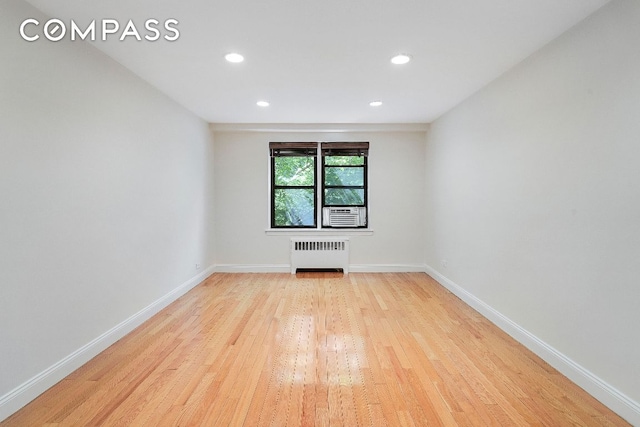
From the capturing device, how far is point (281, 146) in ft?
19.3

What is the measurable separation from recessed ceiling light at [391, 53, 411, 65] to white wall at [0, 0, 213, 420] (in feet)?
8.16

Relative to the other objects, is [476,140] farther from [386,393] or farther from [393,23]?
[386,393]

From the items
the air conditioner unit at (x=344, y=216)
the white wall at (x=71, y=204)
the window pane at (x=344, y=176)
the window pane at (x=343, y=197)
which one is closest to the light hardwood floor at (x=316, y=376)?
the white wall at (x=71, y=204)

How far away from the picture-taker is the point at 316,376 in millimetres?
2422

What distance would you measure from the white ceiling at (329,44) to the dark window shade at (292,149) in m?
1.63

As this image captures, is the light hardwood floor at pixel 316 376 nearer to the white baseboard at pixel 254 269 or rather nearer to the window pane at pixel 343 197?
the white baseboard at pixel 254 269

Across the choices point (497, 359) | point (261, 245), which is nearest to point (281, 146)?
point (261, 245)

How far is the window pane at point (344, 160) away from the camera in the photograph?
599 cm

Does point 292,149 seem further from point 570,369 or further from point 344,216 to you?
point 570,369

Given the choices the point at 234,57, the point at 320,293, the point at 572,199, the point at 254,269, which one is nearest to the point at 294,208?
the point at 254,269

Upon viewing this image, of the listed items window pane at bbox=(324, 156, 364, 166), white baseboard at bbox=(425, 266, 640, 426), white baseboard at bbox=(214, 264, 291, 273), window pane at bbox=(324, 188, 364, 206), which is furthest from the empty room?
window pane at bbox=(324, 188, 364, 206)

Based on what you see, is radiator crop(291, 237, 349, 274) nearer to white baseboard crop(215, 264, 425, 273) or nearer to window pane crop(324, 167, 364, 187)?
white baseboard crop(215, 264, 425, 273)

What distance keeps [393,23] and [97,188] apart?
104 inches

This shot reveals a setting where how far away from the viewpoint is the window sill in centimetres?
588
